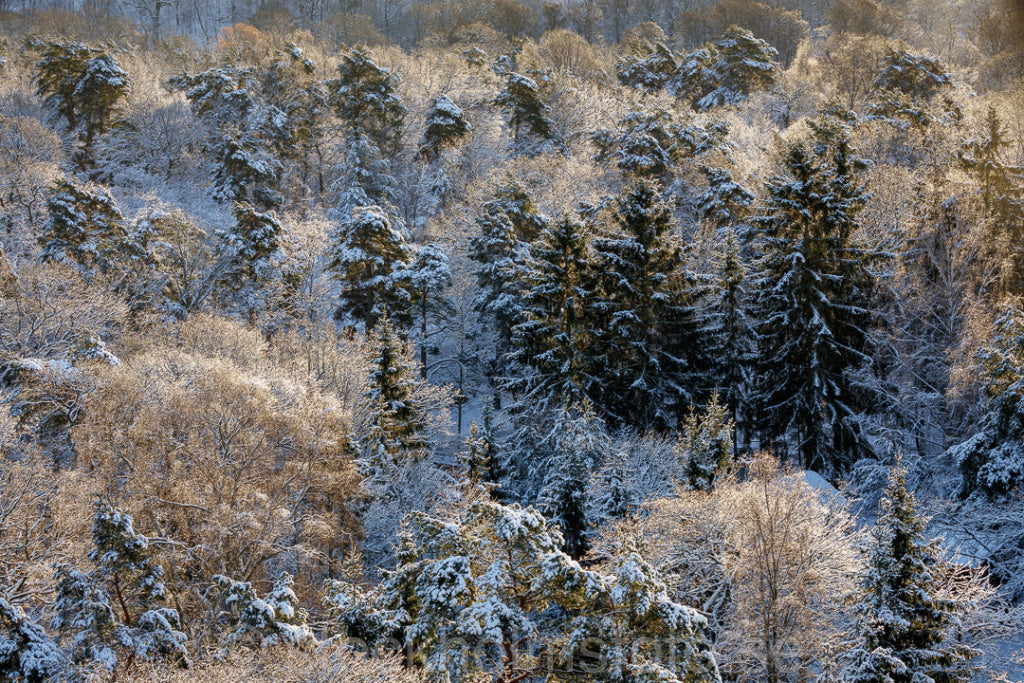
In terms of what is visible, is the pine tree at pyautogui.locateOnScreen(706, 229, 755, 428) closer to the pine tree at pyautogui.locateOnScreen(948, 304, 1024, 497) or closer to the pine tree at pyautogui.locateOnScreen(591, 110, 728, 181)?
the pine tree at pyautogui.locateOnScreen(948, 304, 1024, 497)

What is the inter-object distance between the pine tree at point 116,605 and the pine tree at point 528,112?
37.3 metres

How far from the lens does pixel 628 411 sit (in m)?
28.2

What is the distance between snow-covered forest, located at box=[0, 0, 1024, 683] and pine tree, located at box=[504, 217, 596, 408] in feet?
0.53

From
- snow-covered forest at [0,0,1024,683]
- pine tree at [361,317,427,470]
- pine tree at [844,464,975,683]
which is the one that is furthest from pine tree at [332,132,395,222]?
pine tree at [844,464,975,683]

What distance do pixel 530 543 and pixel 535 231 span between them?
23.2 m

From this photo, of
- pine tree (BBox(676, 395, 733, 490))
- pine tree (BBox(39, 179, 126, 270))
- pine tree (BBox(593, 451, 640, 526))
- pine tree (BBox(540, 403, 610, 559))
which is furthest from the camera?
pine tree (BBox(39, 179, 126, 270))

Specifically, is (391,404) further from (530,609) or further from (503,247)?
(530,609)

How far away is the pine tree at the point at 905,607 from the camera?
47.6 ft

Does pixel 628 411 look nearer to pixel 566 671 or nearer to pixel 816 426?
pixel 816 426

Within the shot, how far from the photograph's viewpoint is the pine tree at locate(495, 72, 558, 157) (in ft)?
160

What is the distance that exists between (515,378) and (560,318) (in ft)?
11.1

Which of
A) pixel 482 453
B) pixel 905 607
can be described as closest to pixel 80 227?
pixel 482 453

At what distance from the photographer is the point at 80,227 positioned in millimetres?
37312

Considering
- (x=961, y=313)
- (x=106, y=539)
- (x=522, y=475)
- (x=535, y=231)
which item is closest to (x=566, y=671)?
(x=106, y=539)
